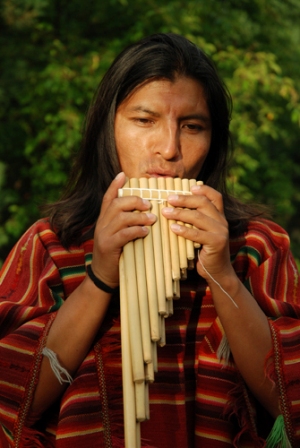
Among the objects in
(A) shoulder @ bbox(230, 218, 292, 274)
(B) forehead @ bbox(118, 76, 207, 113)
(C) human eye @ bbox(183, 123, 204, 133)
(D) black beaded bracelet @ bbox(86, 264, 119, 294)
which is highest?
(B) forehead @ bbox(118, 76, 207, 113)

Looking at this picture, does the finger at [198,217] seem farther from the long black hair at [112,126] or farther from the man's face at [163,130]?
the long black hair at [112,126]

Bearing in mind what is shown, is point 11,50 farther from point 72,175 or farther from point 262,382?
point 262,382

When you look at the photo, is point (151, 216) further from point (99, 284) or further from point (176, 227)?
point (99, 284)

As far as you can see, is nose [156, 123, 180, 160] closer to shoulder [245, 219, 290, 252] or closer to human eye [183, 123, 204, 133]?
human eye [183, 123, 204, 133]

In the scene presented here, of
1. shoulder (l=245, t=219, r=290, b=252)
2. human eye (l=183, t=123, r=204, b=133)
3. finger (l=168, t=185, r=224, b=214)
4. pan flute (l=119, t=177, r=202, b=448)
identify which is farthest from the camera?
shoulder (l=245, t=219, r=290, b=252)

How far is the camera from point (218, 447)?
7.82ft

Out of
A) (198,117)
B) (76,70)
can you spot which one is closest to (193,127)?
(198,117)

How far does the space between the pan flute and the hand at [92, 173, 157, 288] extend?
0.03m

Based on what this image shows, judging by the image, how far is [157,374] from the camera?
2.44m

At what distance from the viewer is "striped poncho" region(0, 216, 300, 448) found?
90.8 inches

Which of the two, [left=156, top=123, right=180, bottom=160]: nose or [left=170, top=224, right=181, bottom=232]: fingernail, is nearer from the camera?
[left=170, top=224, right=181, bottom=232]: fingernail

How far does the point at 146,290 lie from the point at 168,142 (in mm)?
527

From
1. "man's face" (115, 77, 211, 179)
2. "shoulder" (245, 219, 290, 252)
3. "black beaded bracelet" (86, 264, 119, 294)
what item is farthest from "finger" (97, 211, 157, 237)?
"shoulder" (245, 219, 290, 252)

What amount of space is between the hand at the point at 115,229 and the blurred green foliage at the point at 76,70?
475 cm
